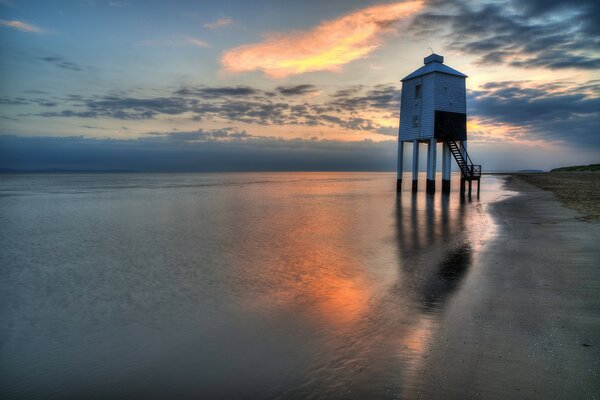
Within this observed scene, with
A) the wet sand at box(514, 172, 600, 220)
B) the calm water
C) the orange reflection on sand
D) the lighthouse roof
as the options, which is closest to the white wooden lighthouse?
the lighthouse roof

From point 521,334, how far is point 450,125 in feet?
92.1

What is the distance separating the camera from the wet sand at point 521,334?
3.90m

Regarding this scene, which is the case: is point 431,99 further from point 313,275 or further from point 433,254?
point 313,275

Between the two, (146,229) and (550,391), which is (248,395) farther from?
(146,229)

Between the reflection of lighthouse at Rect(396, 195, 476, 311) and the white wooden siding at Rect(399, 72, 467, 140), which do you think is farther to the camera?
the white wooden siding at Rect(399, 72, 467, 140)

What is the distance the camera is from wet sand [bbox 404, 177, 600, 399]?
3902 mm

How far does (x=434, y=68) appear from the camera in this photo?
29.2 m

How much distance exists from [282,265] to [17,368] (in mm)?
7033

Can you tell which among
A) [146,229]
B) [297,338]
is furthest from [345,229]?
[297,338]

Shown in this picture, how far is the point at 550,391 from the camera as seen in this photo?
3771 mm

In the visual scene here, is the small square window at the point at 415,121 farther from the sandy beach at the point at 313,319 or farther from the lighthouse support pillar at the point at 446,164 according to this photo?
the sandy beach at the point at 313,319

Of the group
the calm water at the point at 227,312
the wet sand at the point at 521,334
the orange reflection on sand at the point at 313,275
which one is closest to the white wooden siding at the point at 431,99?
the calm water at the point at 227,312

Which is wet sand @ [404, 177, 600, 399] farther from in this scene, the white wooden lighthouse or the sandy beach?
the white wooden lighthouse

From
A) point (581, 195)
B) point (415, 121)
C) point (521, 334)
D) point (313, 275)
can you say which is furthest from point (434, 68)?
point (521, 334)
